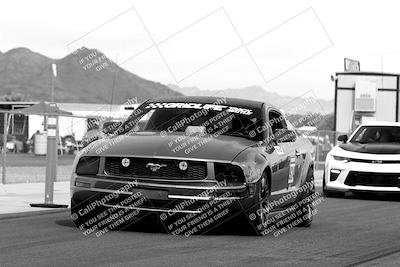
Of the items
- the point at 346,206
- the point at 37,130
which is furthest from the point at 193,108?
the point at 37,130

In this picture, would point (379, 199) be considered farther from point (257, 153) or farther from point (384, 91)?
point (384, 91)

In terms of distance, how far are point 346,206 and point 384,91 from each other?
106 feet

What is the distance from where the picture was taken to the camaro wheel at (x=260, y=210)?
402 inches

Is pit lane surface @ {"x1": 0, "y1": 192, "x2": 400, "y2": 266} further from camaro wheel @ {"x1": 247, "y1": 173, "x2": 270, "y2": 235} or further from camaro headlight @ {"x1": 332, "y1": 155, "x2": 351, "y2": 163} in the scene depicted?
camaro headlight @ {"x1": 332, "y1": 155, "x2": 351, "y2": 163}

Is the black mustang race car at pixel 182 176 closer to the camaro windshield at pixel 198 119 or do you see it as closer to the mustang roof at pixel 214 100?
the camaro windshield at pixel 198 119

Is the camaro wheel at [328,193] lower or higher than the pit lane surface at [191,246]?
lower

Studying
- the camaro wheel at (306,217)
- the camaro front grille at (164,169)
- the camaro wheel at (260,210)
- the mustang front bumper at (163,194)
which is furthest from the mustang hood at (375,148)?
the camaro front grille at (164,169)

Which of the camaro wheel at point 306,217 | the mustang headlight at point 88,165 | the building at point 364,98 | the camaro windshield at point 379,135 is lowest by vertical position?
the building at point 364,98

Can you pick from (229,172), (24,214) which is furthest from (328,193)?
(229,172)

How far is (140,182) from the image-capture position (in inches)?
390

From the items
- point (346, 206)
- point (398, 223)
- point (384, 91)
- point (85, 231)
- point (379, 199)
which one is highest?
point (85, 231)

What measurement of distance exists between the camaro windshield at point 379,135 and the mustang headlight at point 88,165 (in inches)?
398

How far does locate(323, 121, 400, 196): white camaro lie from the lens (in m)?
18.2

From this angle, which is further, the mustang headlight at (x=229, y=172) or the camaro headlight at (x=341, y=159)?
the camaro headlight at (x=341, y=159)
